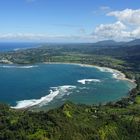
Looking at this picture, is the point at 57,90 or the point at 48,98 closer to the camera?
the point at 48,98

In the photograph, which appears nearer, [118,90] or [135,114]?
[135,114]

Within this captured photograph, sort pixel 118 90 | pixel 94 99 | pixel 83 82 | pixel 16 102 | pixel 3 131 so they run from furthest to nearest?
1. pixel 83 82
2. pixel 118 90
3. pixel 94 99
4. pixel 16 102
5. pixel 3 131

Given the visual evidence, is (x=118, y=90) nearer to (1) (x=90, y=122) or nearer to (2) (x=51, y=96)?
(2) (x=51, y=96)

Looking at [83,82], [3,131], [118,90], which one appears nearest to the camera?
[3,131]

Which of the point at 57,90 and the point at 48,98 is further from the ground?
the point at 48,98

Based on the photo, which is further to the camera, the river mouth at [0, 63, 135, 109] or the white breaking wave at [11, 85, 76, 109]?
the river mouth at [0, 63, 135, 109]

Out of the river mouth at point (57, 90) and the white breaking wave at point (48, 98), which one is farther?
the river mouth at point (57, 90)

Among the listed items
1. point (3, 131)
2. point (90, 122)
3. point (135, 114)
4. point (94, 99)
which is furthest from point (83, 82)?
point (3, 131)
